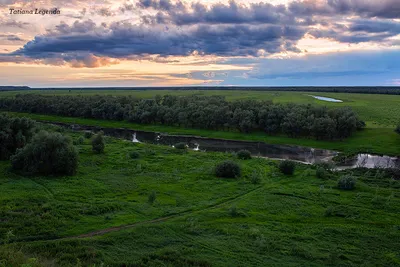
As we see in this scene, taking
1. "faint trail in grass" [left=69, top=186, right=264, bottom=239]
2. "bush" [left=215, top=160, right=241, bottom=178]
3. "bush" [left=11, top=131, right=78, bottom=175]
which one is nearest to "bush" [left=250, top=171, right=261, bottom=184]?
"bush" [left=215, top=160, right=241, bottom=178]

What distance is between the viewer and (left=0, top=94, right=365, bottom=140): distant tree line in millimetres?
80119

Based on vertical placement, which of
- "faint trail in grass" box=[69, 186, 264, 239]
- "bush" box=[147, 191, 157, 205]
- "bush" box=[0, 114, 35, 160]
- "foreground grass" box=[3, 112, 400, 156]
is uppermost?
"bush" box=[0, 114, 35, 160]

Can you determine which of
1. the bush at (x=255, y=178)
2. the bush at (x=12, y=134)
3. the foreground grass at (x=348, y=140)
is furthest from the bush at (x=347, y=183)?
the bush at (x=12, y=134)

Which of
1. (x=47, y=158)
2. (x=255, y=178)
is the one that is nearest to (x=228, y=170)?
(x=255, y=178)

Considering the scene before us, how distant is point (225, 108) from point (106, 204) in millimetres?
67905

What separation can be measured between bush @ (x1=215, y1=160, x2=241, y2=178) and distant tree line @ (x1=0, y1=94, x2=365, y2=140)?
1509 inches

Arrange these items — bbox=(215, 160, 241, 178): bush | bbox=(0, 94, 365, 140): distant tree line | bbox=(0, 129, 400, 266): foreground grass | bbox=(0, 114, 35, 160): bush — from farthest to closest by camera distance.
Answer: bbox=(0, 94, 365, 140): distant tree line
bbox=(0, 114, 35, 160): bush
bbox=(215, 160, 241, 178): bush
bbox=(0, 129, 400, 266): foreground grass

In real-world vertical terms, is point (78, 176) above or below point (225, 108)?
below

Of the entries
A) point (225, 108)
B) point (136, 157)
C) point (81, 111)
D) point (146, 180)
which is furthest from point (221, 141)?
point (81, 111)

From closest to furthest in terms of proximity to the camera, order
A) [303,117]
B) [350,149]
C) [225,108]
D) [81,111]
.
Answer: [350,149] < [303,117] < [225,108] < [81,111]

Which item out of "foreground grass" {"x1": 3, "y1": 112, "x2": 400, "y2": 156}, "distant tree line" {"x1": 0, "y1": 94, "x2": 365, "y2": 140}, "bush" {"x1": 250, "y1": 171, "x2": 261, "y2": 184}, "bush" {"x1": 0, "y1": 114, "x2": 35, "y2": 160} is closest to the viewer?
"bush" {"x1": 250, "y1": 171, "x2": 261, "y2": 184}

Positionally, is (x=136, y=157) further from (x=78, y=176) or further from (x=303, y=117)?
(x=303, y=117)

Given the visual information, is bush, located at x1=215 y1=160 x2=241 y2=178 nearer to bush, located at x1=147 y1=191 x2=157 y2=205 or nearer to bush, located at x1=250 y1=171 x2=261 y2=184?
bush, located at x1=250 y1=171 x2=261 y2=184

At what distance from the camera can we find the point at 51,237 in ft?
86.8
